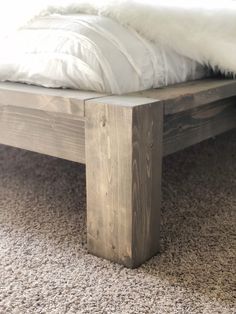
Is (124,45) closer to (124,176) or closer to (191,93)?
(191,93)

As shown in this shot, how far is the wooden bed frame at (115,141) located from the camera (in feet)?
2.87

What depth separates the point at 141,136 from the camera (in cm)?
87

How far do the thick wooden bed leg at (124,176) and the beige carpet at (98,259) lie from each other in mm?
47

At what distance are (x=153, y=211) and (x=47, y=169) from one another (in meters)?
0.70

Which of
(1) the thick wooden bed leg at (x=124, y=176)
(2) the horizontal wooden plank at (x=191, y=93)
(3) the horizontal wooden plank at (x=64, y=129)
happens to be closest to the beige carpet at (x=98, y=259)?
(1) the thick wooden bed leg at (x=124, y=176)

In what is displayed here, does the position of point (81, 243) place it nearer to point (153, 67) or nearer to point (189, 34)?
point (153, 67)

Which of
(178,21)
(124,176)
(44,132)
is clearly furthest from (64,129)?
(178,21)

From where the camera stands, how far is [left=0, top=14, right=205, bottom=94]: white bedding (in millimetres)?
984

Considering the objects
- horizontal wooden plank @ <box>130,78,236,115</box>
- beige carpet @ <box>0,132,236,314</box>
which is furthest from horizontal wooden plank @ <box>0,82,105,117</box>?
beige carpet @ <box>0,132,236,314</box>

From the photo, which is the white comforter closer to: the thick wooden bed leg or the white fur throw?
the white fur throw

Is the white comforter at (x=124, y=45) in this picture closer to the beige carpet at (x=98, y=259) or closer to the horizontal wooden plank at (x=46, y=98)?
the horizontal wooden plank at (x=46, y=98)

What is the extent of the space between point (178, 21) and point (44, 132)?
461 millimetres

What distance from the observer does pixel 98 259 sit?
969 millimetres

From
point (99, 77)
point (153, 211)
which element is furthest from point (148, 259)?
point (99, 77)
